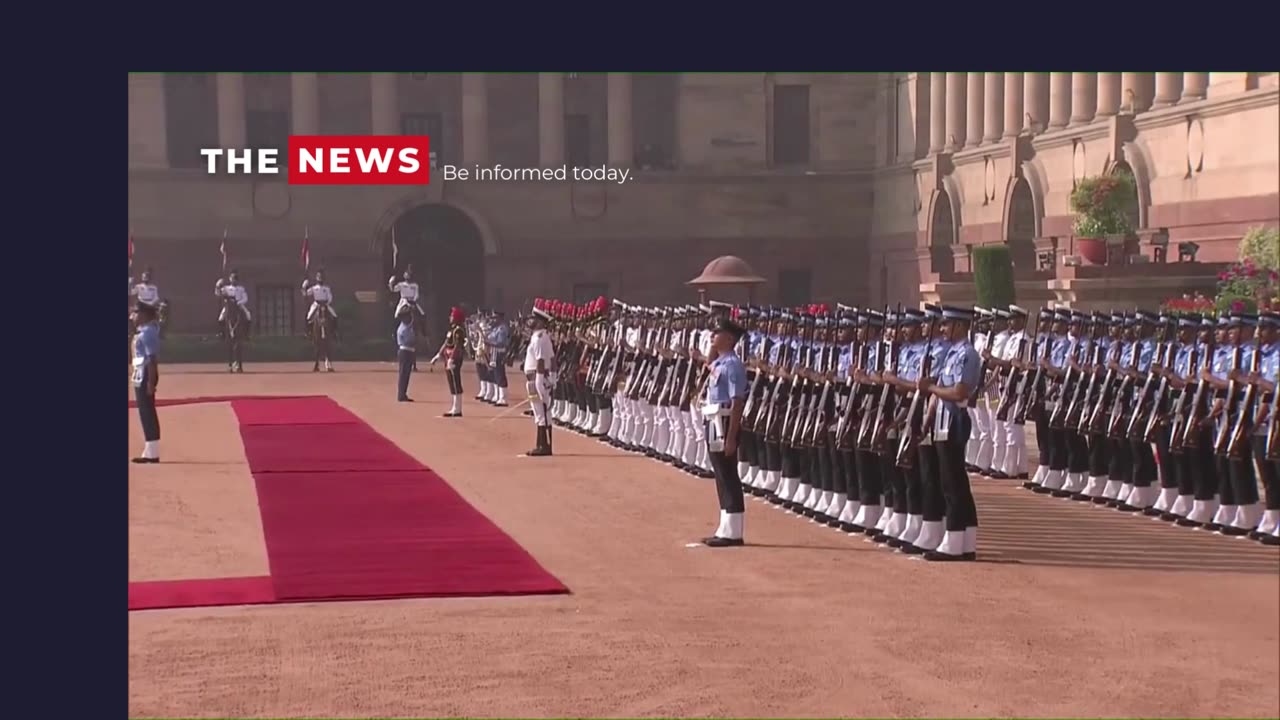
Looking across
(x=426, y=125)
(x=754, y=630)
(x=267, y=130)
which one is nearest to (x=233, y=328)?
(x=267, y=130)

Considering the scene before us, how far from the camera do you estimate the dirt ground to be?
12.0m

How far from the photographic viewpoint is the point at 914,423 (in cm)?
1792

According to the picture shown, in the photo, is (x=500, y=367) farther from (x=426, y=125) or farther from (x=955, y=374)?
(x=426, y=125)

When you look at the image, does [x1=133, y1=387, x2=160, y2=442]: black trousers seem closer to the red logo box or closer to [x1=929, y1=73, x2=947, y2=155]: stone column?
the red logo box

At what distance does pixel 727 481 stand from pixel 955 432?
2.35 m

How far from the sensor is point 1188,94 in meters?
31.7

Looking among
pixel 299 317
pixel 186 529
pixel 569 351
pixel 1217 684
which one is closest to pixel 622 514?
pixel 186 529

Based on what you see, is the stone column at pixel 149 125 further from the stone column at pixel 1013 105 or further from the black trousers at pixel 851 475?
the black trousers at pixel 851 475

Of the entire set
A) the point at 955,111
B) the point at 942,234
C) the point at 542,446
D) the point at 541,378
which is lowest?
the point at 542,446

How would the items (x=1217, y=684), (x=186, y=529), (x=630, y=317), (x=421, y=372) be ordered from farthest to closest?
(x=421, y=372) → (x=630, y=317) → (x=186, y=529) → (x=1217, y=684)

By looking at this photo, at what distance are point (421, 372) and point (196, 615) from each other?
126 feet

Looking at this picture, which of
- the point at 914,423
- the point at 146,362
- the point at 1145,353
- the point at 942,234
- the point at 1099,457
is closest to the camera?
the point at 914,423

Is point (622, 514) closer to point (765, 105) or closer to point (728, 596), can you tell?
point (728, 596)

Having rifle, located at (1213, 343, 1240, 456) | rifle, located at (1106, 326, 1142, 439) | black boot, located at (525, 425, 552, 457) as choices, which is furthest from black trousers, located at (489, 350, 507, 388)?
rifle, located at (1213, 343, 1240, 456)
